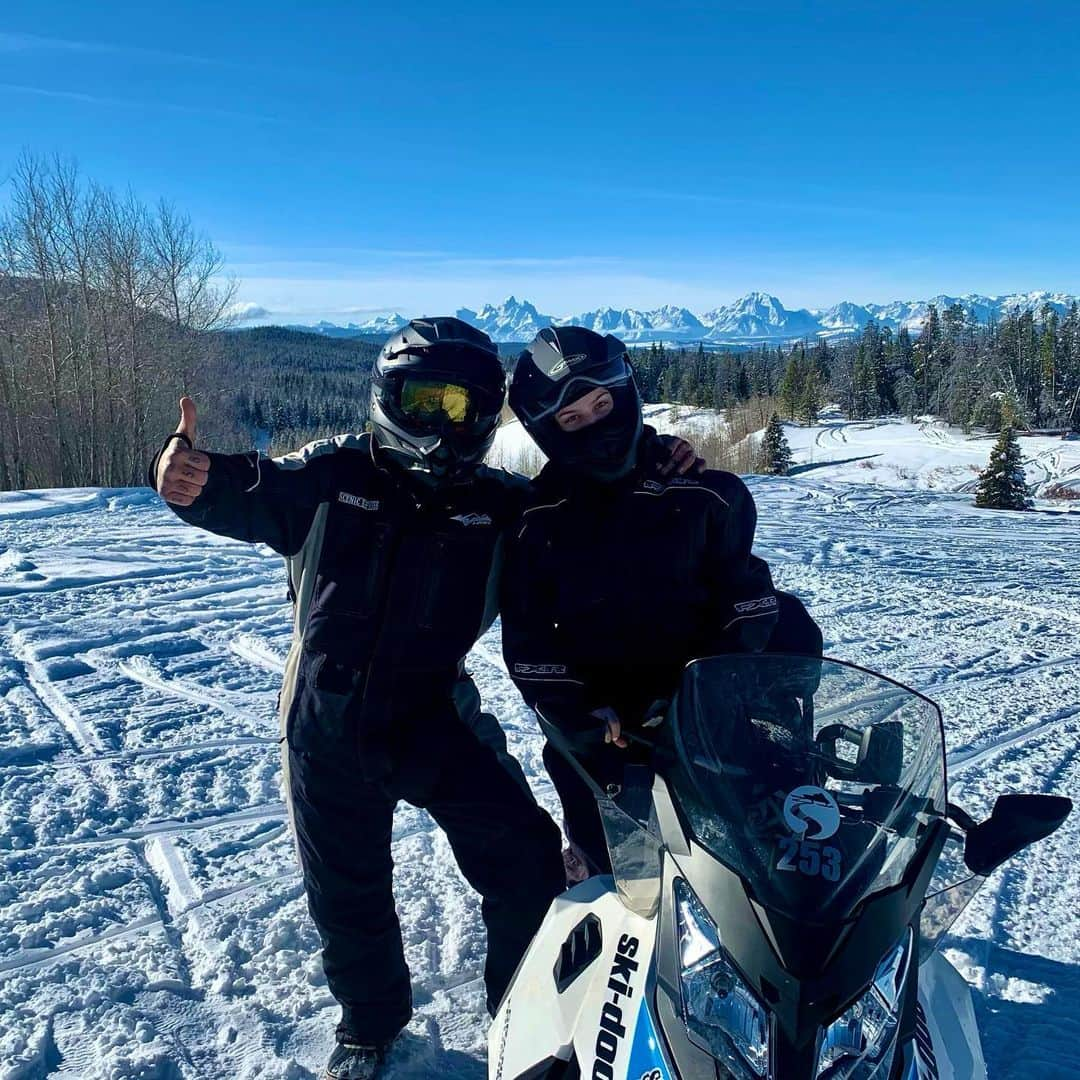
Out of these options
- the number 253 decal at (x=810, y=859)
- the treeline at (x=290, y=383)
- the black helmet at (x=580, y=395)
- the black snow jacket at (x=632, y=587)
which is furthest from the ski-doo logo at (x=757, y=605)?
the treeline at (x=290, y=383)

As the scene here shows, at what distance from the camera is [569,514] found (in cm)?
247

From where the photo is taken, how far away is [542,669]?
2.35 m

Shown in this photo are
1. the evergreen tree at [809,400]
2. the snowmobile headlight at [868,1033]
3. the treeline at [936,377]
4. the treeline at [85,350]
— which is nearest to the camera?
the snowmobile headlight at [868,1033]

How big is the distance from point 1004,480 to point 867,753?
24.4 meters

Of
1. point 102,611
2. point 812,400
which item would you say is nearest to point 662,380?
point 812,400

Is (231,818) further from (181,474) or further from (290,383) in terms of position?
(290,383)

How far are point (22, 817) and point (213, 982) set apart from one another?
1.49 metres

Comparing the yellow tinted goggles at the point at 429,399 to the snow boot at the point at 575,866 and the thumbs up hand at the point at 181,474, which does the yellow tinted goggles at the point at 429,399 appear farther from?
the snow boot at the point at 575,866

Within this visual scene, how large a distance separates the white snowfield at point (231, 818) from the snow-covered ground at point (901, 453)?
13.6 metres

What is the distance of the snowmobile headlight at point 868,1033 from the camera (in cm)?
123

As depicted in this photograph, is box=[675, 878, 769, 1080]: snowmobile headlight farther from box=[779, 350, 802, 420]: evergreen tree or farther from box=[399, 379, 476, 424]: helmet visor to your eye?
box=[779, 350, 802, 420]: evergreen tree

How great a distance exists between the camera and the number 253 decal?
1306mm

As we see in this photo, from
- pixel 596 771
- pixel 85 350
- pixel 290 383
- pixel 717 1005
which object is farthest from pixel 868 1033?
pixel 290 383

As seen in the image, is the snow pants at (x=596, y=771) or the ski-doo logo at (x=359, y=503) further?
the ski-doo logo at (x=359, y=503)
